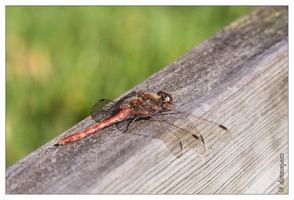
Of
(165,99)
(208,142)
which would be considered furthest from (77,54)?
(208,142)

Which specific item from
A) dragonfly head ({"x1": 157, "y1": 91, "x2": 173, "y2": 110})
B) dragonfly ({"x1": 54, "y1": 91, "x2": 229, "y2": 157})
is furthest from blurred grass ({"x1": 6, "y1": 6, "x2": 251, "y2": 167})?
dragonfly head ({"x1": 157, "y1": 91, "x2": 173, "y2": 110})

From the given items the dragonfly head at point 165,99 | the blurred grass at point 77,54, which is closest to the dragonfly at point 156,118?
the dragonfly head at point 165,99

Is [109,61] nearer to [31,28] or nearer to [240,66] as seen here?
[31,28]

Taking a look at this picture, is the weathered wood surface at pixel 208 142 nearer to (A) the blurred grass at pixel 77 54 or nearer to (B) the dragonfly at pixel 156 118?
(B) the dragonfly at pixel 156 118

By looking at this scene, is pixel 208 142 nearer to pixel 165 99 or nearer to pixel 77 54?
pixel 165 99

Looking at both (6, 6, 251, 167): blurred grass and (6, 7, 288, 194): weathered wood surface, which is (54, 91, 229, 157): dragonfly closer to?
(6, 7, 288, 194): weathered wood surface

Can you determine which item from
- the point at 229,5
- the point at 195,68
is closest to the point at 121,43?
the point at 229,5
